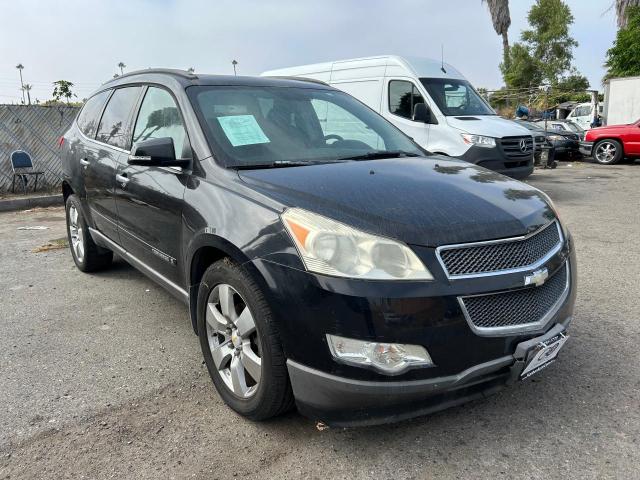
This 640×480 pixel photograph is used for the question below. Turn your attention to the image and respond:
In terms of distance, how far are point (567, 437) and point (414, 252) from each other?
120 centimetres

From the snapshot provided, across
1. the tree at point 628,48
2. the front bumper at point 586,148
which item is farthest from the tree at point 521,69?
the front bumper at point 586,148

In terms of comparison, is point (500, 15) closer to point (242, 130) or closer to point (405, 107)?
point (405, 107)

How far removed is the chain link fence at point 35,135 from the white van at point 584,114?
21.6m

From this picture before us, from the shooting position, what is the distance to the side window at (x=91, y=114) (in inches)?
182

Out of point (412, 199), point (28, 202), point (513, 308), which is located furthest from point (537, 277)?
point (28, 202)

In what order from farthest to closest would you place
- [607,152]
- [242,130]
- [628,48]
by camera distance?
1. [628,48]
2. [607,152]
3. [242,130]

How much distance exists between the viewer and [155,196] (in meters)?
3.27

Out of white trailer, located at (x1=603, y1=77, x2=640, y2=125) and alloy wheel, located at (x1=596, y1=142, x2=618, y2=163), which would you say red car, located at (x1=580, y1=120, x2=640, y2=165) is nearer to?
alloy wheel, located at (x1=596, y1=142, x2=618, y2=163)

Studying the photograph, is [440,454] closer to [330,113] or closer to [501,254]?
[501,254]

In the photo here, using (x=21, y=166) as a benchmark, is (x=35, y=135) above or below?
above

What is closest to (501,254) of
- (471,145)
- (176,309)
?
(176,309)

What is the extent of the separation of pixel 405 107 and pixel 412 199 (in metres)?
7.24

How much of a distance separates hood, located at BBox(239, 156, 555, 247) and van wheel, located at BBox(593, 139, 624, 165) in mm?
15881

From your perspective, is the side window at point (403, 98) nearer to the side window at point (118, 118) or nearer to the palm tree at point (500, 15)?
the side window at point (118, 118)
